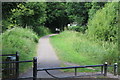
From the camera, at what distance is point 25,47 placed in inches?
476

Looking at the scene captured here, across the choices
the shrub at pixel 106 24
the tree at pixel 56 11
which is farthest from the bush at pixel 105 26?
the tree at pixel 56 11

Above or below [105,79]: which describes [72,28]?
above

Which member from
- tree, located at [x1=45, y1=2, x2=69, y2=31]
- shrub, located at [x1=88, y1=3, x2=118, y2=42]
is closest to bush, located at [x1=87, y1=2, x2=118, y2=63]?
shrub, located at [x1=88, y1=3, x2=118, y2=42]

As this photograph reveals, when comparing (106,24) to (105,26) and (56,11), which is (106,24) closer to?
(105,26)

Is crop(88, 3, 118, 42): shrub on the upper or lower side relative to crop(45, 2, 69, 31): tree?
lower

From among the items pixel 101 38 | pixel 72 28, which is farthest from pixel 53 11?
pixel 101 38

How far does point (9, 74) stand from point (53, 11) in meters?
34.0

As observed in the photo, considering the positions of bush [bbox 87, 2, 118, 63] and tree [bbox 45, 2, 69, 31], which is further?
tree [bbox 45, 2, 69, 31]

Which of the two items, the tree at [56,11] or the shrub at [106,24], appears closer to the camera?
the shrub at [106,24]

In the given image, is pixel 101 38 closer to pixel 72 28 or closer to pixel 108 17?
pixel 108 17

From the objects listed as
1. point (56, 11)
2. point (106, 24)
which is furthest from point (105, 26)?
point (56, 11)

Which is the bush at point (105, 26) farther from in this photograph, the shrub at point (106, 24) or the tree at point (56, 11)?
the tree at point (56, 11)

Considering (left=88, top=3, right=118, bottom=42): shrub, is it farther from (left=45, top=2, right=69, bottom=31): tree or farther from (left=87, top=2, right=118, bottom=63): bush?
(left=45, top=2, right=69, bottom=31): tree

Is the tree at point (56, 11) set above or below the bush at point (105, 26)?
above
